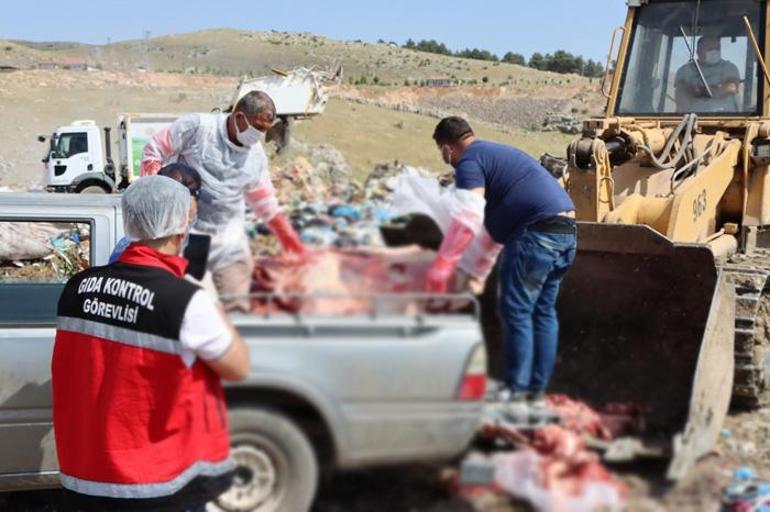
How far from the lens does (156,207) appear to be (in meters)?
2.72

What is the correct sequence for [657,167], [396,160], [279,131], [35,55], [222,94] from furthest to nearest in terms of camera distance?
[35,55], [222,94], [657,167], [279,131], [396,160]

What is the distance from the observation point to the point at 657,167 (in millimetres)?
6941

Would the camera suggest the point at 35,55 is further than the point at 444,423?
Yes

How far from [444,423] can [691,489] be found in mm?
648

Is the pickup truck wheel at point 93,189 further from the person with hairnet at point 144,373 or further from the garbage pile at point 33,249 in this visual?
the person with hairnet at point 144,373

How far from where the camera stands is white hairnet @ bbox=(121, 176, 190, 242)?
2.70 m

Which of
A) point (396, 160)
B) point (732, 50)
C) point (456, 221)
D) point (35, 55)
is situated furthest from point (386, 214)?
point (35, 55)

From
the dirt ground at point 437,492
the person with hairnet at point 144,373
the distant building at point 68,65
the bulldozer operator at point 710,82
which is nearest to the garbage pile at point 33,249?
the bulldozer operator at point 710,82

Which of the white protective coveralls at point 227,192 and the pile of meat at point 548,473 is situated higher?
the white protective coveralls at point 227,192

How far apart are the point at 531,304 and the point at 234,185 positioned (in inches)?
36.2

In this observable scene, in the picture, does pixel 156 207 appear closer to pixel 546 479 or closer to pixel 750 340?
pixel 546 479

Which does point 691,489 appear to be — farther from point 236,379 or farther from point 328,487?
point 236,379

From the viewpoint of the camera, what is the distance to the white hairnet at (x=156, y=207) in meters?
2.70

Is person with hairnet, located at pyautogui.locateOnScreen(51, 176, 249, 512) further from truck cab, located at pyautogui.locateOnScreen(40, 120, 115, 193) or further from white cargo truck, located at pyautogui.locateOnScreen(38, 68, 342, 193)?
truck cab, located at pyautogui.locateOnScreen(40, 120, 115, 193)
